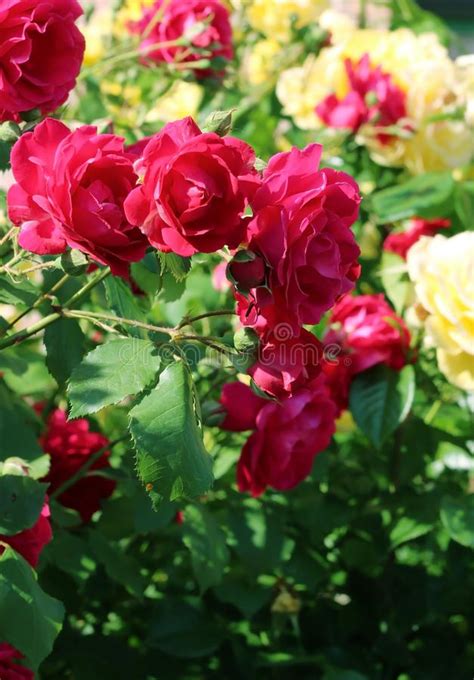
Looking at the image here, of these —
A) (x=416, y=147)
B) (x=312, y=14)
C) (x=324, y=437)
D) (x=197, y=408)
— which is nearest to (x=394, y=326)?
(x=324, y=437)

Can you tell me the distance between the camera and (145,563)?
133 centimetres

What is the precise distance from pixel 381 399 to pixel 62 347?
403 millimetres

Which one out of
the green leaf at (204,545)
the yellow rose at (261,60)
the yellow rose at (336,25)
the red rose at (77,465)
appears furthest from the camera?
the yellow rose at (261,60)

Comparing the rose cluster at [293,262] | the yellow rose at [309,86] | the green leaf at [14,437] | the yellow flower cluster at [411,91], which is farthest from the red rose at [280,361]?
the yellow rose at [309,86]

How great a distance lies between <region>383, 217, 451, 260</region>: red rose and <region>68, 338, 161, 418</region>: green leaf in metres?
0.78

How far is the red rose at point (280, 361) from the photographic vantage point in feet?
2.25

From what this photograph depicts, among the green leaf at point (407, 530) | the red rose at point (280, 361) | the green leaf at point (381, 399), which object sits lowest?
the green leaf at point (407, 530)

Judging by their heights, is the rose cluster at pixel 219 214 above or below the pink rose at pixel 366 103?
above

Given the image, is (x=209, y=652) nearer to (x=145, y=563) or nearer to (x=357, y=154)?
(x=145, y=563)

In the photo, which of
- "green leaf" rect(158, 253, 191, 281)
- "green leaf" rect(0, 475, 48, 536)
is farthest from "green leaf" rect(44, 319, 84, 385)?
"green leaf" rect(158, 253, 191, 281)

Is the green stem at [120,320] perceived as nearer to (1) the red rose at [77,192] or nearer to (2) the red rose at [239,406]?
(1) the red rose at [77,192]

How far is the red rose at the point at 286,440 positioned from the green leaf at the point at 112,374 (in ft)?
0.90

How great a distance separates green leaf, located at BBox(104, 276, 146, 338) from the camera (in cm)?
83

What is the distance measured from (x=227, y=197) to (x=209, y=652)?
78 centimetres
